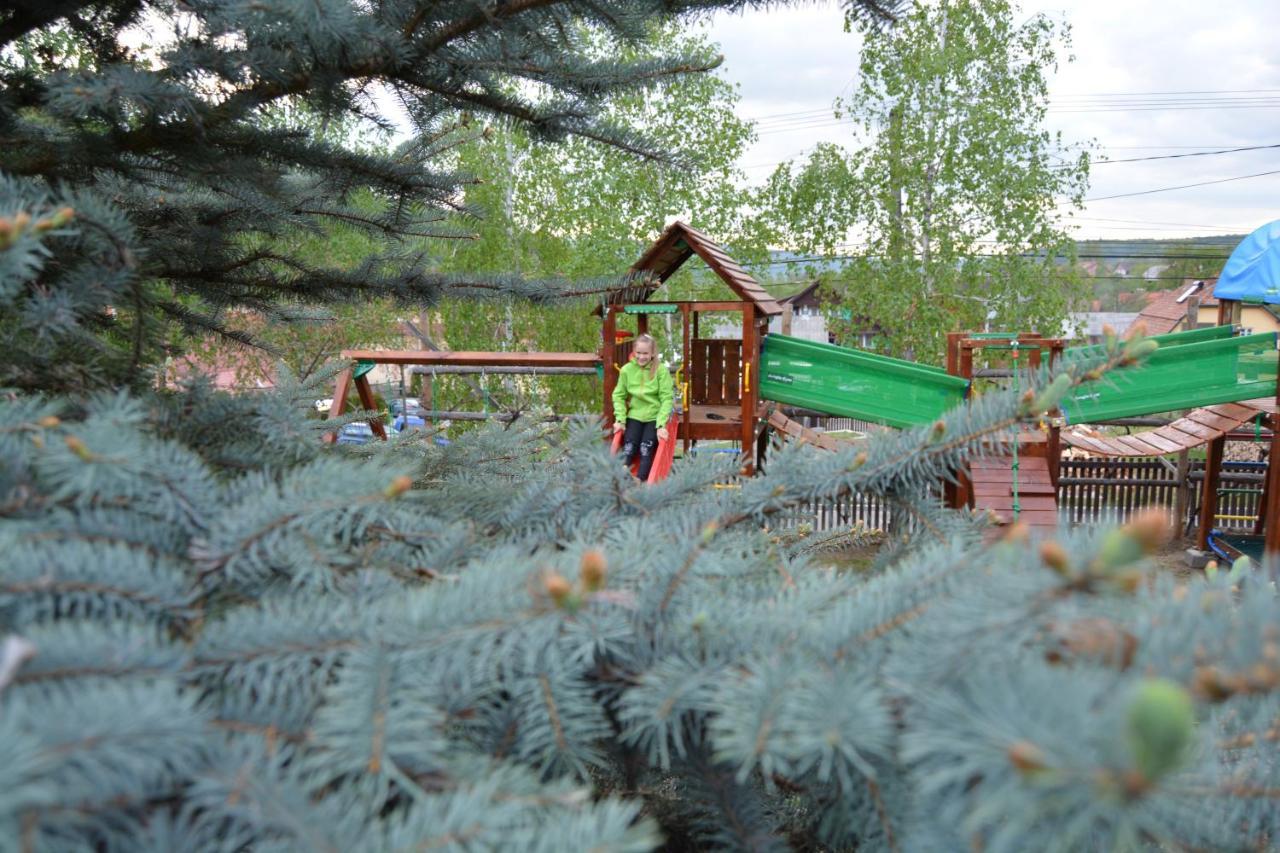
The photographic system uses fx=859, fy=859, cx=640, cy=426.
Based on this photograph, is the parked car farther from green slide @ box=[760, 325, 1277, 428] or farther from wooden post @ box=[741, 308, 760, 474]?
green slide @ box=[760, 325, 1277, 428]

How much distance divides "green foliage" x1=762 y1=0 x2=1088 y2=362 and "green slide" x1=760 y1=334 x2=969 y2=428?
6655 millimetres

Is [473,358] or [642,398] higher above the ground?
[473,358]

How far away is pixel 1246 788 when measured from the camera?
634mm

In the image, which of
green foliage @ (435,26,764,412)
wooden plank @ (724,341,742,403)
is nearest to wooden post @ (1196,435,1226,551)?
wooden plank @ (724,341,742,403)

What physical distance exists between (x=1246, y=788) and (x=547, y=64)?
165 cm

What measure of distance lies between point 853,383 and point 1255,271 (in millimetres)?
5788

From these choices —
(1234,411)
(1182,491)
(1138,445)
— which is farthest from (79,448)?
(1182,491)

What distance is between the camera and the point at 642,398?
6.94 meters

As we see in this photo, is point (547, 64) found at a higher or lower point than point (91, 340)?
higher

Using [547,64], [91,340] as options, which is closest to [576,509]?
[91,340]

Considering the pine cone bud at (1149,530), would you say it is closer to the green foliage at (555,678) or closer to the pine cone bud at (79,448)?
the green foliage at (555,678)

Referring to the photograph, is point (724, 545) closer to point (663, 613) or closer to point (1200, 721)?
point (663, 613)

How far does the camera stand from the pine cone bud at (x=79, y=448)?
28.5 inches

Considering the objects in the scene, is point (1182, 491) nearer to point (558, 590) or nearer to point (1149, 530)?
point (1149, 530)
